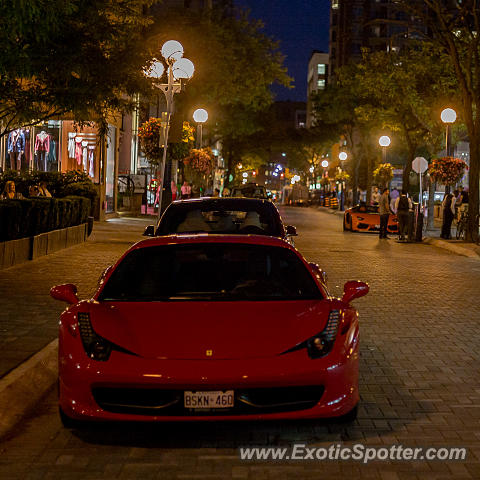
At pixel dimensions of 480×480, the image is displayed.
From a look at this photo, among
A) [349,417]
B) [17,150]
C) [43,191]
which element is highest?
[17,150]

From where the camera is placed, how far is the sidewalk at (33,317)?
6414 millimetres

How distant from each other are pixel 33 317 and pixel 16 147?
2316cm

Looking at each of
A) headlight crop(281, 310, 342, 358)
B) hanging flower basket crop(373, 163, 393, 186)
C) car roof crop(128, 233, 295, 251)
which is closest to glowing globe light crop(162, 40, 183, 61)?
car roof crop(128, 233, 295, 251)

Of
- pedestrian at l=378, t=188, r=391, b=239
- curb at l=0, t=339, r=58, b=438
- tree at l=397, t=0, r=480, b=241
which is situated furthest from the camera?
pedestrian at l=378, t=188, r=391, b=239

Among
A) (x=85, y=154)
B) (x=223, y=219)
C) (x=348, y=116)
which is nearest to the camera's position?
(x=223, y=219)

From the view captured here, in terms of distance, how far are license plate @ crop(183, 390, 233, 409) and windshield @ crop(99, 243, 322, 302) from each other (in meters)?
0.98

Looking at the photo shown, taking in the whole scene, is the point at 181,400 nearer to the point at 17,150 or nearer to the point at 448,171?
the point at 448,171

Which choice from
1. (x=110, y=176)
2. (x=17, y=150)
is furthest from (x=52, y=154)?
(x=110, y=176)

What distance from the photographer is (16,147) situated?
104 feet

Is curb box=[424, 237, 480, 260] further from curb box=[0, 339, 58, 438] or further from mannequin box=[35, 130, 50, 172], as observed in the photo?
curb box=[0, 339, 58, 438]

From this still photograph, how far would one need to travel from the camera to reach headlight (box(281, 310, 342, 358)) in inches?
208

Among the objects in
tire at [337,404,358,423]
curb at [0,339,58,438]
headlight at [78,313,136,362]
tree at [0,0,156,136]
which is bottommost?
curb at [0,339,58,438]

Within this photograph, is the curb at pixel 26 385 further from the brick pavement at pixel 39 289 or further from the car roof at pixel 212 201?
the car roof at pixel 212 201

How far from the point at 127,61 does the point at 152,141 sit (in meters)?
17.4
